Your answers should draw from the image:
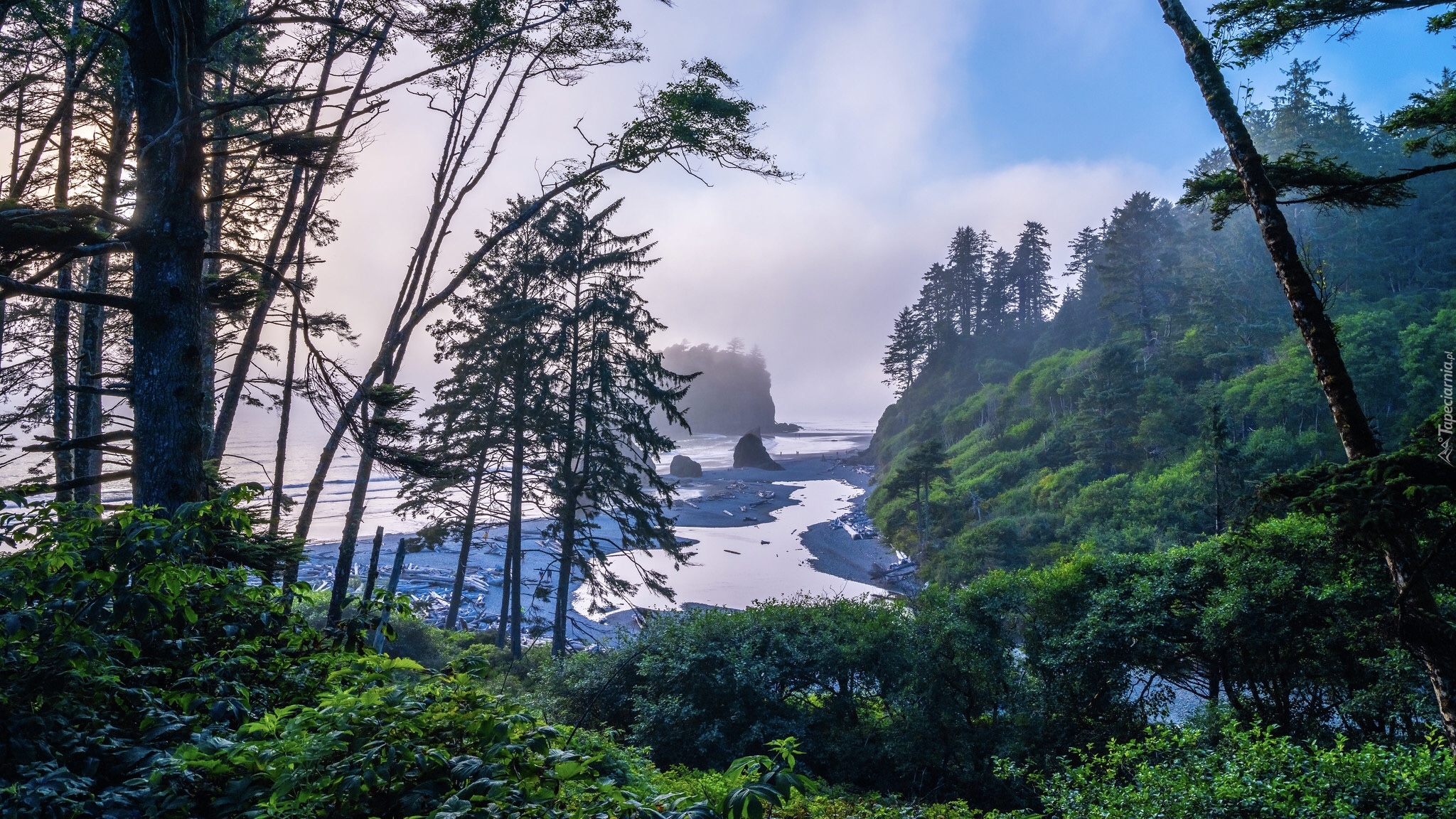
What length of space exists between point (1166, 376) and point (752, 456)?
3609 centimetres

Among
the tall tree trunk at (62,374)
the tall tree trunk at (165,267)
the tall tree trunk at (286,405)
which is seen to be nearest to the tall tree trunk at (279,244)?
the tall tree trunk at (286,405)

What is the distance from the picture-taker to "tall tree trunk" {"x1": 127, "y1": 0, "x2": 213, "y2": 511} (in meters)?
4.31

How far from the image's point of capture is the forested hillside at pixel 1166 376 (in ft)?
78.4

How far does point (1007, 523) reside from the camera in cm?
2623

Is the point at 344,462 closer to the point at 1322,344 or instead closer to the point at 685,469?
the point at 685,469

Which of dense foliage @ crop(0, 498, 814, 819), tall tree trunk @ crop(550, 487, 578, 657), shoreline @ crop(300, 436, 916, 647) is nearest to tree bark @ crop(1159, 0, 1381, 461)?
dense foliage @ crop(0, 498, 814, 819)

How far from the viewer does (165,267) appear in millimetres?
4383

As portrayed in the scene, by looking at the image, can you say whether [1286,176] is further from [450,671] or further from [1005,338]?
[1005,338]

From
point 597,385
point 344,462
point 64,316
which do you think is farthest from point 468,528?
point 344,462

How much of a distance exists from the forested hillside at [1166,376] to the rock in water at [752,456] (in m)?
10.6

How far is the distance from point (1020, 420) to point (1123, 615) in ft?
107

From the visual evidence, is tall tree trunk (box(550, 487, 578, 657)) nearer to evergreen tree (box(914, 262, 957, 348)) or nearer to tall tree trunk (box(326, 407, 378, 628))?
tall tree trunk (box(326, 407, 378, 628))

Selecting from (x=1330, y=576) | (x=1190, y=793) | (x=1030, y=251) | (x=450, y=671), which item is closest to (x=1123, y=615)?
(x=1330, y=576)

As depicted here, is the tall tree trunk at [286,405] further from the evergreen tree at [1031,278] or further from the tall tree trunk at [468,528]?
the evergreen tree at [1031,278]
